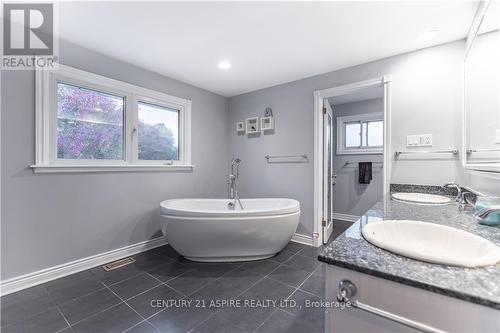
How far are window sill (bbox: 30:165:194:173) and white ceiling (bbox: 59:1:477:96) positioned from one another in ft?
3.98

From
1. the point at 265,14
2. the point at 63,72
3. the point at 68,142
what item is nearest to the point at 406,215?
the point at 265,14

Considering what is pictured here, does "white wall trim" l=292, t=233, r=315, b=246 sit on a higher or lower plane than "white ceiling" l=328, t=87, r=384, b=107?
lower

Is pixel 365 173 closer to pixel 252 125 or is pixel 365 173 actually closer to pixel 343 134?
pixel 343 134

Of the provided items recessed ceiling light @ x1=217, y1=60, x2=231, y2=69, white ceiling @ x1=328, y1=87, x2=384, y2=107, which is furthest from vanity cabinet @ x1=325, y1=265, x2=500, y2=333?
white ceiling @ x1=328, y1=87, x2=384, y2=107

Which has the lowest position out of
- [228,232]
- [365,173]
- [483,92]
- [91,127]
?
[228,232]

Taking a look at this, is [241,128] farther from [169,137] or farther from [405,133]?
[405,133]

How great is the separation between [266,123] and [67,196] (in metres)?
2.51

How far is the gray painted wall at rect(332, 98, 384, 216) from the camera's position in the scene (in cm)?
379

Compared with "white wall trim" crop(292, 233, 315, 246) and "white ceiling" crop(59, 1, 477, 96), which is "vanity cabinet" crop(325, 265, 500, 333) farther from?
"white wall trim" crop(292, 233, 315, 246)

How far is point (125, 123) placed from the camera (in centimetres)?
255

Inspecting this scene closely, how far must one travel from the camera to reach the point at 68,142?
2133mm

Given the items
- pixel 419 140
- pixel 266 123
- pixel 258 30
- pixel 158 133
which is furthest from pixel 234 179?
pixel 419 140

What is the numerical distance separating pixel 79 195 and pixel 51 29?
1517 mm

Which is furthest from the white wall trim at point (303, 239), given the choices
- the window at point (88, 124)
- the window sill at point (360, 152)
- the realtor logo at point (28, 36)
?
the realtor logo at point (28, 36)
